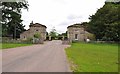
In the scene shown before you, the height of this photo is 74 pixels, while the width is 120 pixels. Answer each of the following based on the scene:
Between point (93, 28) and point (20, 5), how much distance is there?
26.1m

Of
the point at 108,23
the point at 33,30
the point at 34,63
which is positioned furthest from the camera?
the point at 33,30

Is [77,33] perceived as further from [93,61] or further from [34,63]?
[34,63]

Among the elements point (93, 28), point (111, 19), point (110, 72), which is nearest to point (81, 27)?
point (93, 28)

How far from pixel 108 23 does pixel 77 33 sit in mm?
26306

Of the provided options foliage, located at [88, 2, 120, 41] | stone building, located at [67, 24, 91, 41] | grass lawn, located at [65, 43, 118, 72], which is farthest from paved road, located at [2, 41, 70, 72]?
stone building, located at [67, 24, 91, 41]

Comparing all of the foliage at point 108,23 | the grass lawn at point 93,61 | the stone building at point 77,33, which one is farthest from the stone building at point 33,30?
the grass lawn at point 93,61

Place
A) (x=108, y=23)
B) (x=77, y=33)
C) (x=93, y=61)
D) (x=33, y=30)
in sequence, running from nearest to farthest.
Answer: (x=93, y=61) < (x=108, y=23) < (x=77, y=33) < (x=33, y=30)

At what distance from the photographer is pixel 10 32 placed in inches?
3770

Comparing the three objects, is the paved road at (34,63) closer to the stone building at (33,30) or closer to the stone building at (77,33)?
the stone building at (77,33)

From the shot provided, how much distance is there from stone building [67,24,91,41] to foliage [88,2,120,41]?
37.7ft

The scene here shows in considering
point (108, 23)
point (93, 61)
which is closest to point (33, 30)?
point (108, 23)

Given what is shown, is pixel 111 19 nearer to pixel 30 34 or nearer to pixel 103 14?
pixel 103 14

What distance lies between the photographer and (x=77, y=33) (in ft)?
305

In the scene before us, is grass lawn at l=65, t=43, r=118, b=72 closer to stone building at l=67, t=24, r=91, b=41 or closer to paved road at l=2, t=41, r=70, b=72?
paved road at l=2, t=41, r=70, b=72
